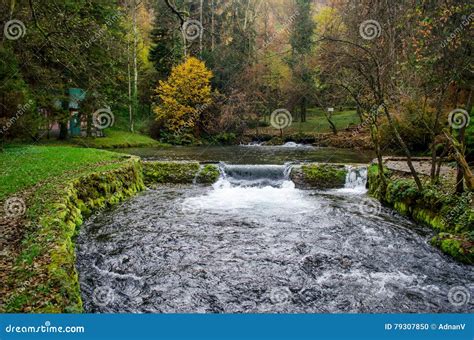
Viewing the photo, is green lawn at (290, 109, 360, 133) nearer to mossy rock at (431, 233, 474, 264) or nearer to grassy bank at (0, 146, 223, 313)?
grassy bank at (0, 146, 223, 313)

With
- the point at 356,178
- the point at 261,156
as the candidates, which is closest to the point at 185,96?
the point at 261,156

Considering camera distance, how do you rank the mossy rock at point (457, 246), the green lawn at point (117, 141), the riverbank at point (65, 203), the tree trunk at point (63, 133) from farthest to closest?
the green lawn at point (117, 141) < the tree trunk at point (63, 133) < the mossy rock at point (457, 246) < the riverbank at point (65, 203)

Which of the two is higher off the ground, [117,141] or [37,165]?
[37,165]

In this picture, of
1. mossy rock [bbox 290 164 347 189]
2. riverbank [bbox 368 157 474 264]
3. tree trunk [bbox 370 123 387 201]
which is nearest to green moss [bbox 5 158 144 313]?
riverbank [bbox 368 157 474 264]

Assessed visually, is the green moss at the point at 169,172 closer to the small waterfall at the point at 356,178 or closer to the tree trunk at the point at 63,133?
the small waterfall at the point at 356,178

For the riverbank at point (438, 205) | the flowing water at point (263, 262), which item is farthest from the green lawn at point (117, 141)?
the riverbank at point (438, 205)

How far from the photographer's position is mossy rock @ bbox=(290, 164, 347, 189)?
16.4 m

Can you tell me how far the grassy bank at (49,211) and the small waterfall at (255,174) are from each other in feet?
13.3

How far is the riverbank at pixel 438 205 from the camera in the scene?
8.12m

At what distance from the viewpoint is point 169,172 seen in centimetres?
1741

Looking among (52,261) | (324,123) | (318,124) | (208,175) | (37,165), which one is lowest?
(208,175)

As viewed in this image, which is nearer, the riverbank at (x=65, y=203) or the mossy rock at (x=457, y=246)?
the riverbank at (x=65, y=203)

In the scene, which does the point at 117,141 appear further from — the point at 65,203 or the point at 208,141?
the point at 65,203

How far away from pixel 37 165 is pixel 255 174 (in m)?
8.95
